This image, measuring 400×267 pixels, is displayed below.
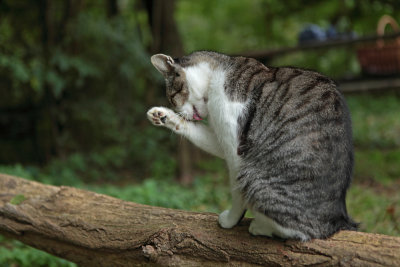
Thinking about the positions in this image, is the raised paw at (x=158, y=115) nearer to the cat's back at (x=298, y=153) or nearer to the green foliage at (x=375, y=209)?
the cat's back at (x=298, y=153)

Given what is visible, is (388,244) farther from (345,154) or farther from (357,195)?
(357,195)

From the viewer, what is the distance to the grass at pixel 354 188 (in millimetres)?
3678

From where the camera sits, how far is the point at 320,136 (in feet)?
7.39

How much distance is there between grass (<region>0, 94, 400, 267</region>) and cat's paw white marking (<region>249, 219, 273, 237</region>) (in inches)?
67.1

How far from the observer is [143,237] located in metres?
2.56

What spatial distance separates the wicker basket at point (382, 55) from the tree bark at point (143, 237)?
6.62 m

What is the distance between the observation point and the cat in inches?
87.4

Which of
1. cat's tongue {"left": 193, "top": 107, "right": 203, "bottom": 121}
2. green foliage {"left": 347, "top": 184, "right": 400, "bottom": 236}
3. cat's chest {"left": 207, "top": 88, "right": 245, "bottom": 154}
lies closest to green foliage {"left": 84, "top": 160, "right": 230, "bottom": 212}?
green foliage {"left": 347, "top": 184, "right": 400, "bottom": 236}

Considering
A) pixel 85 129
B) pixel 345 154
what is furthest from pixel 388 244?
pixel 85 129

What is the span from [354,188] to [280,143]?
10.3 feet

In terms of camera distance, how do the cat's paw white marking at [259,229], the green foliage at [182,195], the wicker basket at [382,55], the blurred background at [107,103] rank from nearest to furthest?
the cat's paw white marking at [259,229] < the green foliage at [182,195] < the blurred background at [107,103] < the wicker basket at [382,55]

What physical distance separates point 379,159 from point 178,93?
4.14 meters

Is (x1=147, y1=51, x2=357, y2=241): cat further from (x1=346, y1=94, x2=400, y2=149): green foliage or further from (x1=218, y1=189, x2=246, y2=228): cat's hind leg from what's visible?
(x1=346, y1=94, x2=400, y2=149): green foliage

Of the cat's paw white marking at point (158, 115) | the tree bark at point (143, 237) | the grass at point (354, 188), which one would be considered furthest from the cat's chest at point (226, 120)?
the grass at point (354, 188)
